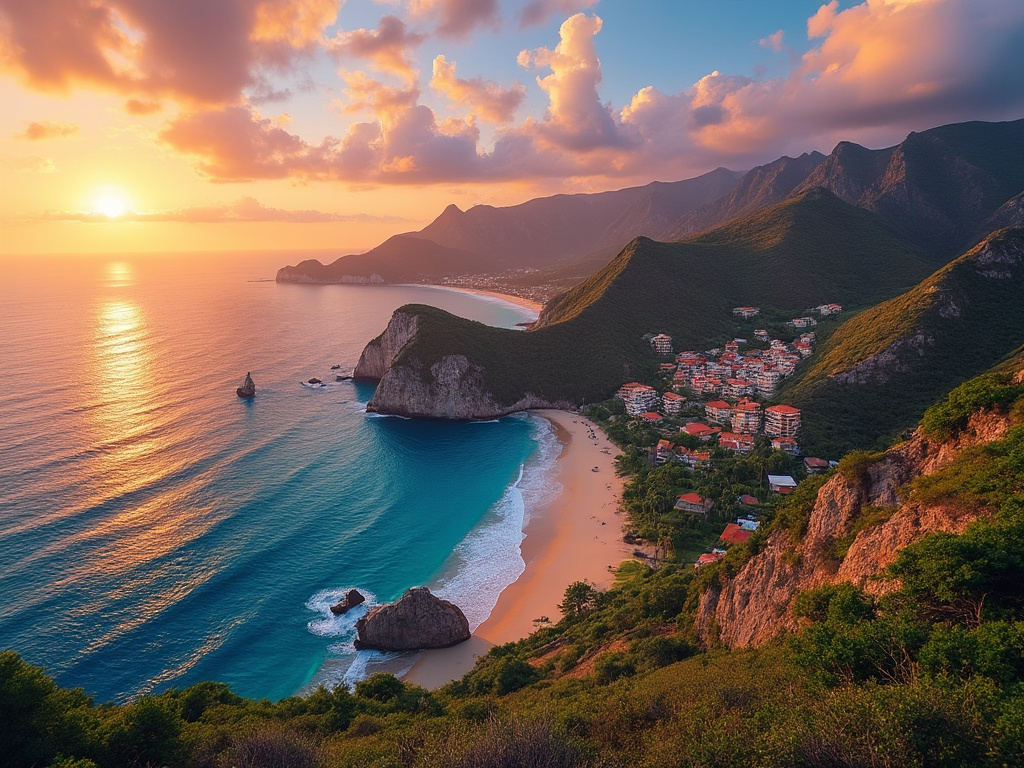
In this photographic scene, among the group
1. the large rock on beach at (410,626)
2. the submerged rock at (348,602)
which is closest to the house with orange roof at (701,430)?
the large rock on beach at (410,626)

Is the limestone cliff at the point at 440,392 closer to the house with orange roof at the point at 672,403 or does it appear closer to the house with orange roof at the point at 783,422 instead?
the house with orange roof at the point at 672,403

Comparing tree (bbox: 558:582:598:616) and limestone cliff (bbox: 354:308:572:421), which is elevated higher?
limestone cliff (bbox: 354:308:572:421)

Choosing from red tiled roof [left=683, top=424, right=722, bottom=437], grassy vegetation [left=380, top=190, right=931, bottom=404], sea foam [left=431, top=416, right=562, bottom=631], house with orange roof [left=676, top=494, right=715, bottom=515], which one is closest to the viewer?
sea foam [left=431, top=416, right=562, bottom=631]

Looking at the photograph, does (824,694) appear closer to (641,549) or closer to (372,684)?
(372,684)

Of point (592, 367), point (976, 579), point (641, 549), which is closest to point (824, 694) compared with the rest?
Result: point (976, 579)

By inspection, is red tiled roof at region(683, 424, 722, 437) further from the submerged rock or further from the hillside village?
the submerged rock

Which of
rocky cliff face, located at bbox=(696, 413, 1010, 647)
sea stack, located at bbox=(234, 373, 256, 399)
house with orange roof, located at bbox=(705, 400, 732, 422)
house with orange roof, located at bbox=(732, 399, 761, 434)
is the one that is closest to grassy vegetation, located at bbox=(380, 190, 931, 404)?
house with orange roof, located at bbox=(705, 400, 732, 422)
